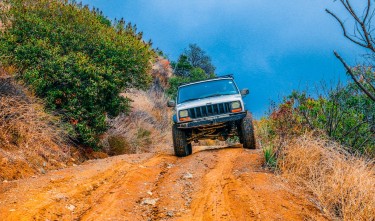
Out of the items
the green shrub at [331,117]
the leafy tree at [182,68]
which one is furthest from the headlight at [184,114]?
the leafy tree at [182,68]

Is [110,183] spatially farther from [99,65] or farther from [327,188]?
[99,65]

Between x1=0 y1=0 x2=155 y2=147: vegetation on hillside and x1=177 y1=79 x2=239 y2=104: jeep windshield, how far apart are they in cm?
214

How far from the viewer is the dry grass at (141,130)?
13.3 meters

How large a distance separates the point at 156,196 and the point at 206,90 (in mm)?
5597

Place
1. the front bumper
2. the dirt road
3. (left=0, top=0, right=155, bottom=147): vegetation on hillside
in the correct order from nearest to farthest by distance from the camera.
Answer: the dirt road < the front bumper < (left=0, top=0, right=155, bottom=147): vegetation on hillside

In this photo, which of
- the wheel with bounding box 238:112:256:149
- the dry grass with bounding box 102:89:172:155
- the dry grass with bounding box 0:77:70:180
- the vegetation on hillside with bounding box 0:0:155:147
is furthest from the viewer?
the dry grass with bounding box 102:89:172:155

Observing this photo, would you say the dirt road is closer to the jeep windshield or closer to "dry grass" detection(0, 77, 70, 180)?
"dry grass" detection(0, 77, 70, 180)

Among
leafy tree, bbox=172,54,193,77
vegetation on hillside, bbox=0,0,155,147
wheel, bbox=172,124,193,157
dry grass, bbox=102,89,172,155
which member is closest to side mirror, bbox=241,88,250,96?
wheel, bbox=172,124,193,157

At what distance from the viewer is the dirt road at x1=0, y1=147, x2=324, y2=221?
4.43 meters

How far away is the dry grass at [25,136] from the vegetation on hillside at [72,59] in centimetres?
78

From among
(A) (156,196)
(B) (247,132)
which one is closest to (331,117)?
(B) (247,132)

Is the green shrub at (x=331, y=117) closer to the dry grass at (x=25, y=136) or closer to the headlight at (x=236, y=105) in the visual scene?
the headlight at (x=236, y=105)

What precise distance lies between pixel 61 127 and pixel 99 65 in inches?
97.1

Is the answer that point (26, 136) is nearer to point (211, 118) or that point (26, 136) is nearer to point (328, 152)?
point (211, 118)
